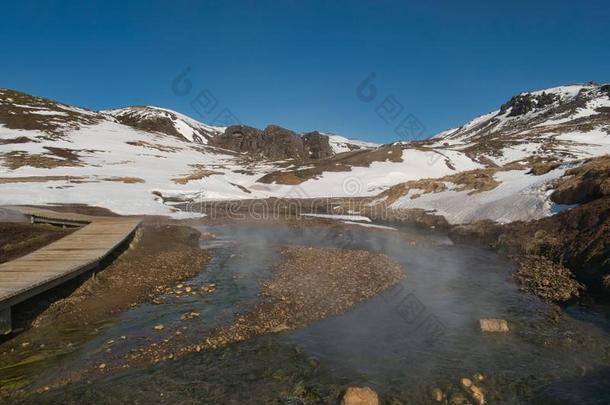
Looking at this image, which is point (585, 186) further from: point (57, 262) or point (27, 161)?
point (27, 161)

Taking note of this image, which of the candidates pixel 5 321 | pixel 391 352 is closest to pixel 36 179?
Answer: pixel 5 321

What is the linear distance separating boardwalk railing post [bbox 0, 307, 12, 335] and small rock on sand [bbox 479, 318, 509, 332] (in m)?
14.9

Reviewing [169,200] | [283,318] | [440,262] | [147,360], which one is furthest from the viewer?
[169,200]

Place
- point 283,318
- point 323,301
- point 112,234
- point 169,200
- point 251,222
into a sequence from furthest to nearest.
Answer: point 169,200 → point 251,222 → point 112,234 → point 323,301 → point 283,318

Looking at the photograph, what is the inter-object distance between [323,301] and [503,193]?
82.9 feet

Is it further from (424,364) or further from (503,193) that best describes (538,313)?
(503,193)

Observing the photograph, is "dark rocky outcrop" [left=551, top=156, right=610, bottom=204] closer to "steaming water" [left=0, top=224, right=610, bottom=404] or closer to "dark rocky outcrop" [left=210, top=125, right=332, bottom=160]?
"steaming water" [left=0, top=224, right=610, bottom=404]

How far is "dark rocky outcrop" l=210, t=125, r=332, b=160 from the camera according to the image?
7165 inches

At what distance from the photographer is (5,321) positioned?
1206 centimetres

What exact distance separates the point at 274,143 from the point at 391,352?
177 metres

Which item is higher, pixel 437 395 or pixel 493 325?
pixel 493 325

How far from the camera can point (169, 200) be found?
5562cm

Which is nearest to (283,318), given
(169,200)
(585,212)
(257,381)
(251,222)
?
(257,381)

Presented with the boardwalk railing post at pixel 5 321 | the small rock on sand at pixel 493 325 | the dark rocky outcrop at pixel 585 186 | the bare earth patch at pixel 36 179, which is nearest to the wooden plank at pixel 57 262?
the boardwalk railing post at pixel 5 321
